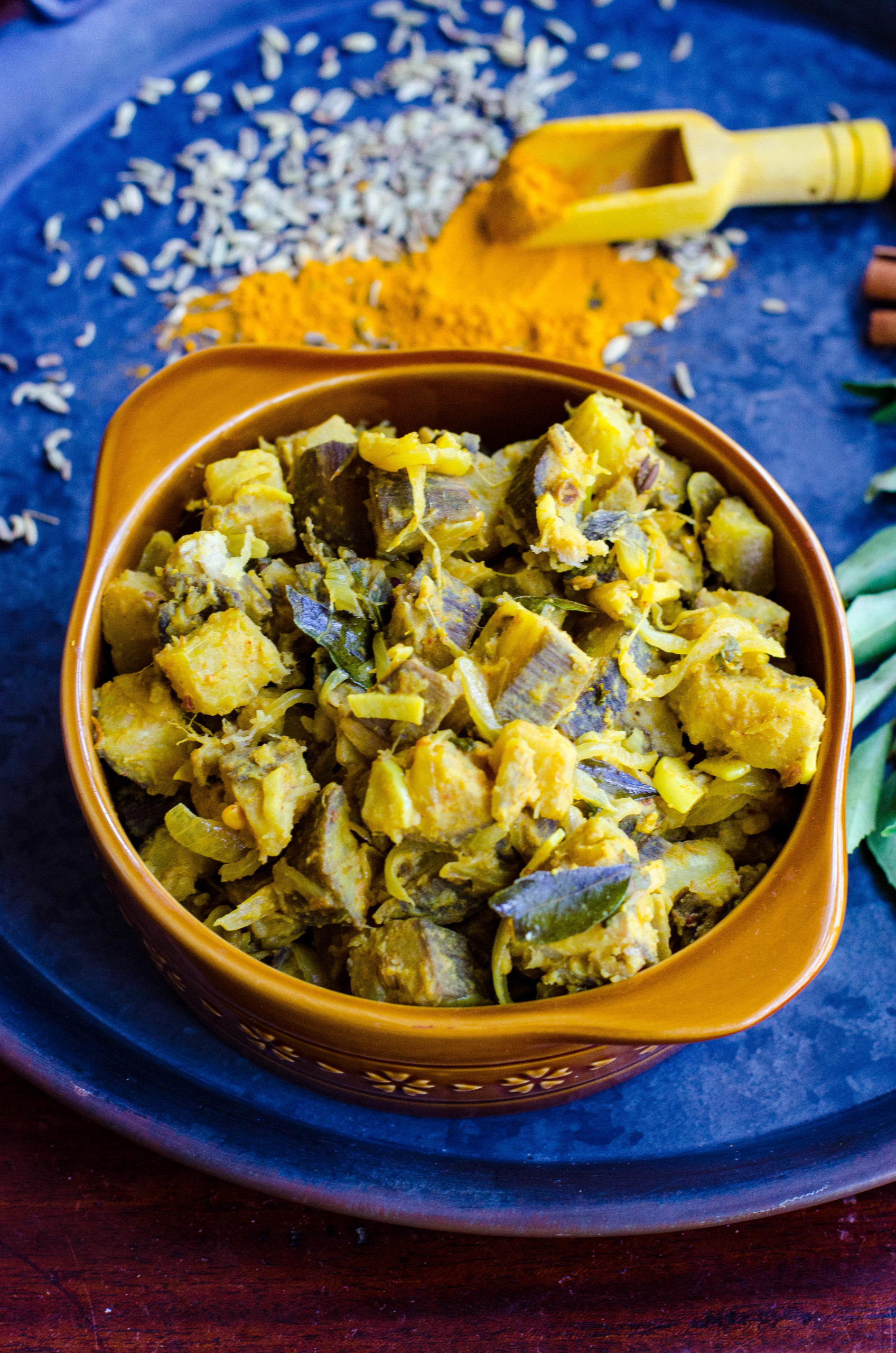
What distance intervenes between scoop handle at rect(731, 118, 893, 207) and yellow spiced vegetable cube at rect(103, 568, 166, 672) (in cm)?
204

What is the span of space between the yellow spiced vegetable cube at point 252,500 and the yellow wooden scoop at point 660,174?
136 cm

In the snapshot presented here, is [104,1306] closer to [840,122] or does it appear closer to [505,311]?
[505,311]

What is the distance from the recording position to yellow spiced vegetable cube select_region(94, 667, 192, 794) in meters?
1.71

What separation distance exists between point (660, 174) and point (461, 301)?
0.69 meters

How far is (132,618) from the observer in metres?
1.81

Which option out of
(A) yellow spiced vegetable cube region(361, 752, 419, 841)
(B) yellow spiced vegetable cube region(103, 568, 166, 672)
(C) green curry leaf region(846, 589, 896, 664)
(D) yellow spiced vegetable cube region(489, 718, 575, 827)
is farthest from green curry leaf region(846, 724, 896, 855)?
(B) yellow spiced vegetable cube region(103, 568, 166, 672)

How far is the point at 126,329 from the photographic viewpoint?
285 centimetres

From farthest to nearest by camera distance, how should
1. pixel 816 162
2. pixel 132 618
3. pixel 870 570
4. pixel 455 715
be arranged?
pixel 816 162, pixel 870 570, pixel 132 618, pixel 455 715

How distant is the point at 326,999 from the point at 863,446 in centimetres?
194

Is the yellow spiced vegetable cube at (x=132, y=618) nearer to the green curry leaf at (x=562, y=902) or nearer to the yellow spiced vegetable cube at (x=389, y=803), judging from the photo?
the yellow spiced vegetable cube at (x=389, y=803)

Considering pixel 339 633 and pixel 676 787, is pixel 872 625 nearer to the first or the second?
pixel 676 787

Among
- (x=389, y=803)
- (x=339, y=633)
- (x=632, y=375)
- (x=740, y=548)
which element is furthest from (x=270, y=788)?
(x=632, y=375)

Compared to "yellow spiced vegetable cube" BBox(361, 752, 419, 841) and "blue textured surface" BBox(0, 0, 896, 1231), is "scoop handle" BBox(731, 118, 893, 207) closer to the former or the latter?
"blue textured surface" BBox(0, 0, 896, 1231)

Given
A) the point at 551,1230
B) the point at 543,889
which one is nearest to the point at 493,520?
the point at 543,889
